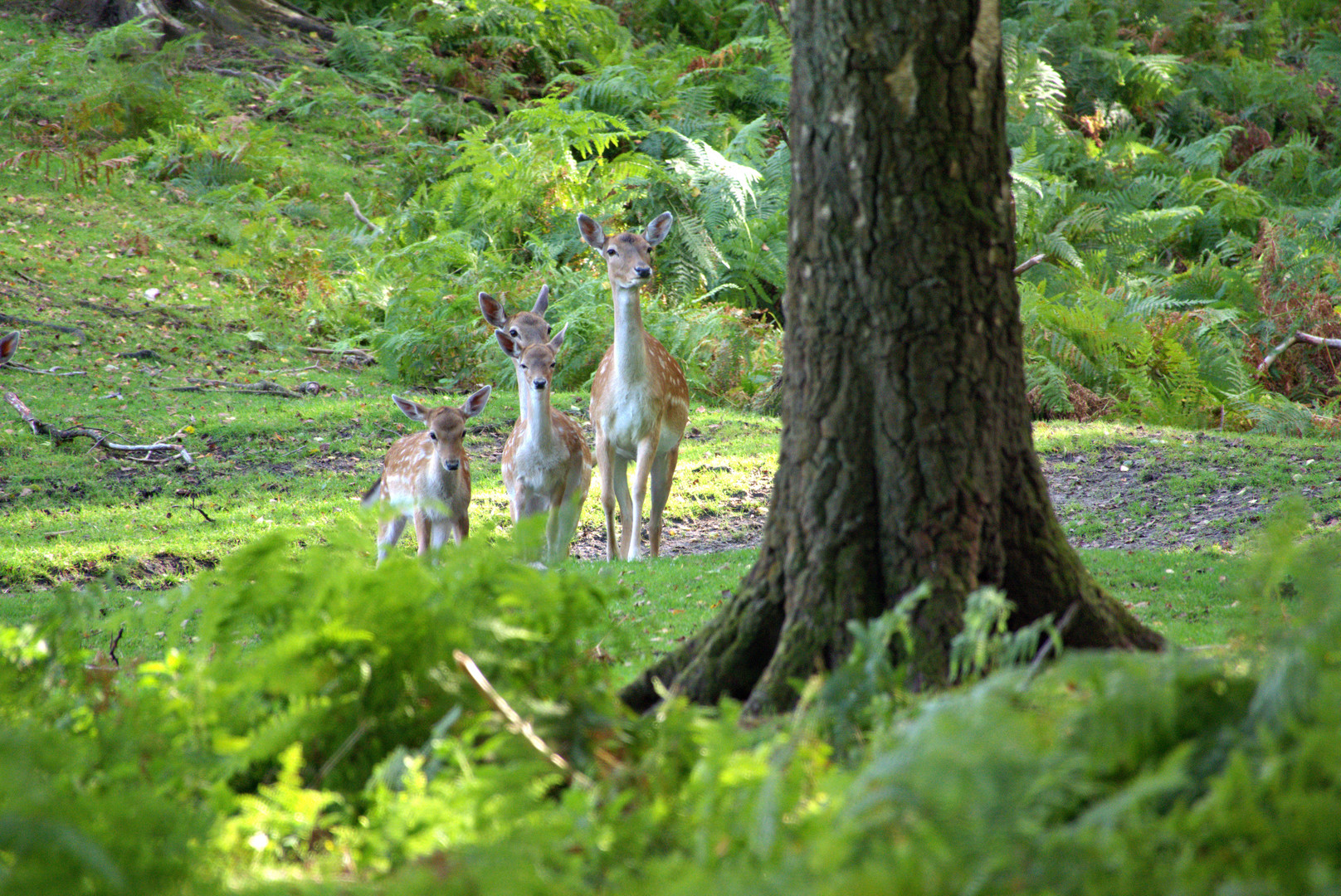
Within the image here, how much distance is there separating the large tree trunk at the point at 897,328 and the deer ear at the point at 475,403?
4.77m

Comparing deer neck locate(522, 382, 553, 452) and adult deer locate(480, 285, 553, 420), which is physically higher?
adult deer locate(480, 285, 553, 420)

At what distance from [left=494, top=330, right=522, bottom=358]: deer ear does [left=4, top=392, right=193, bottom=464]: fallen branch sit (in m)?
2.98

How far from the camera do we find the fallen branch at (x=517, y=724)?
2.28 m

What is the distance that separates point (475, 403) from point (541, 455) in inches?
22.9

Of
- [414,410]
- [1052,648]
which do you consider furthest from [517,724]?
[414,410]

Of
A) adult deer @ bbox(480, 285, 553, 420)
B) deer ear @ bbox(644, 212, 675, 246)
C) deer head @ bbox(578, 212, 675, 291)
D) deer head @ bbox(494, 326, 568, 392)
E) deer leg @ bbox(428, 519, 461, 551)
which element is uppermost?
deer ear @ bbox(644, 212, 675, 246)

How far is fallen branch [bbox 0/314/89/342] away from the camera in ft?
36.4

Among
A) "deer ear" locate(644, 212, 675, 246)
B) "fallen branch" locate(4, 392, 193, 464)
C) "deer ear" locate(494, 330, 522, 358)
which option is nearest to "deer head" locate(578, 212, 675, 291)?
"deer ear" locate(644, 212, 675, 246)

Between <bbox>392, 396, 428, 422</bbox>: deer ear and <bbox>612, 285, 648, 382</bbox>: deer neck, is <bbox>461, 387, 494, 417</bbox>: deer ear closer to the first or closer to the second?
<bbox>392, 396, 428, 422</bbox>: deer ear

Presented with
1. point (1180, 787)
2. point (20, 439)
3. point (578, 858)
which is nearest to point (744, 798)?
point (578, 858)

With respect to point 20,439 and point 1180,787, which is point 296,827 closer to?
point 1180,787

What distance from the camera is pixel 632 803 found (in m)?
2.26

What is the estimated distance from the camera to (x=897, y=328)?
2887mm

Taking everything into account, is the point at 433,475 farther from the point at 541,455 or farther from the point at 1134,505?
the point at 1134,505
